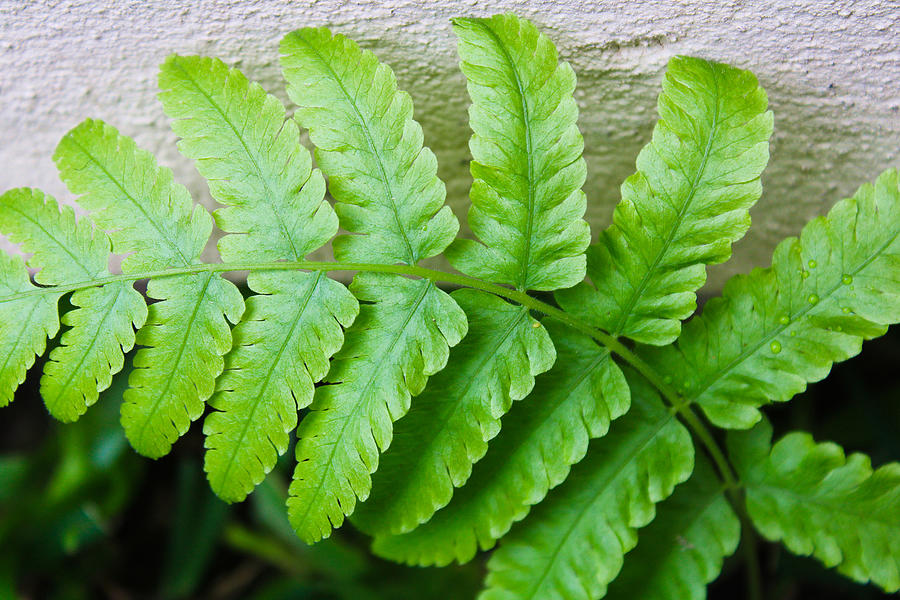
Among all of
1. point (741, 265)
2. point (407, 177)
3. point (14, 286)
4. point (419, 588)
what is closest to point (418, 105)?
point (407, 177)

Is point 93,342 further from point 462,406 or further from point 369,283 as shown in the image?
point 462,406

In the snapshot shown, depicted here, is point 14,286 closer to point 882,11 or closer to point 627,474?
point 627,474

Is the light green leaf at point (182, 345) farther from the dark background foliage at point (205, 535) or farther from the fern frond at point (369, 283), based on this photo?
the dark background foliage at point (205, 535)

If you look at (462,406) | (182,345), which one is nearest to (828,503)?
(462,406)

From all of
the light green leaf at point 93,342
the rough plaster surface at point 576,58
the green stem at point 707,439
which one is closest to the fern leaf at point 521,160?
the rough plaster surface at point 576,58

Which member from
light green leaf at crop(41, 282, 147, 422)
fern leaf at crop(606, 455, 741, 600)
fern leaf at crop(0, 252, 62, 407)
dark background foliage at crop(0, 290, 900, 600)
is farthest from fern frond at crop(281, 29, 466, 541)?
Answer: dark background foliage at crop(0, 290, 900, 600)

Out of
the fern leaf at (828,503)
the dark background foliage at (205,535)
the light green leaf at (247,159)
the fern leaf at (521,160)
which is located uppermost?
the fern leaf at (521,160)
